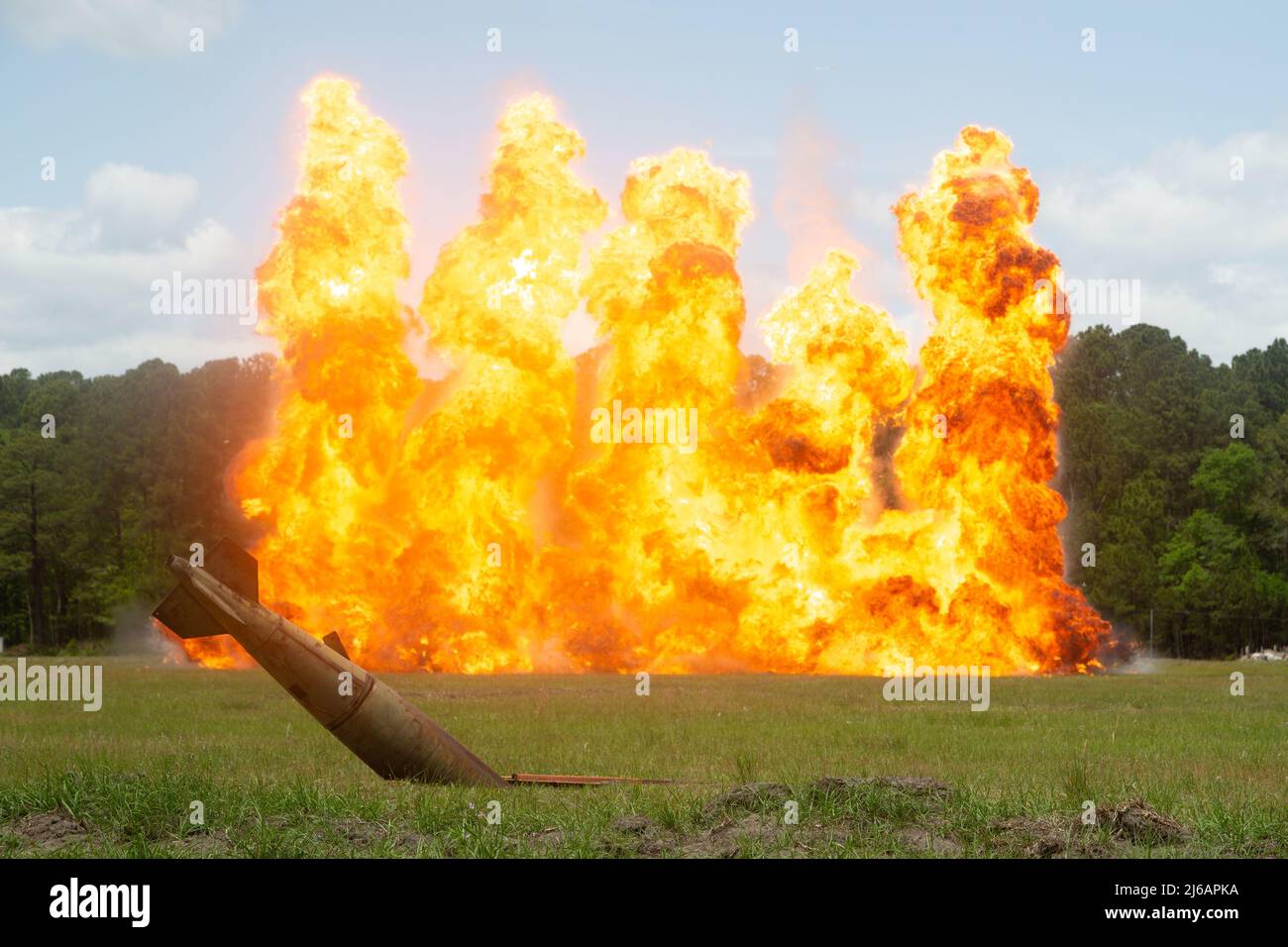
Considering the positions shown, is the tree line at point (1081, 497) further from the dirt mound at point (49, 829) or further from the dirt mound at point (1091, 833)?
the dirt mound at point (1091, 833)

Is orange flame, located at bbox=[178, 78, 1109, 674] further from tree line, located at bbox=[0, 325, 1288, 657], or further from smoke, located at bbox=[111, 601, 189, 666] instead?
smoke, located at bbox=[111, 601, 189, 666]

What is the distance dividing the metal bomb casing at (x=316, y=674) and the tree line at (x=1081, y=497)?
59.9 metres

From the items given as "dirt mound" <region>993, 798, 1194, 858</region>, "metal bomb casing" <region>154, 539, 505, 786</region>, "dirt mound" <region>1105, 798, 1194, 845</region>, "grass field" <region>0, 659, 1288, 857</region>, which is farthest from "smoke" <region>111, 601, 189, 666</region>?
"dirt mound" <region>1105, 798, 1194, 845</region>

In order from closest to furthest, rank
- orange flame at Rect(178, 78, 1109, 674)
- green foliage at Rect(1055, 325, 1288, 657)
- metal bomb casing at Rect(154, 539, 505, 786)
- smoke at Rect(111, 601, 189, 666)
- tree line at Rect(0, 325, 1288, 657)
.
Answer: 1. metal bomb casing at Rect(154, 539, 505, 786)
2. orange flame at Rect(178, 78, 1109, 674)
3. smoke at Rect(111, 601, 189, 666)
4. green foliage at Rect(1055, 325, 1288, 657)
5. tree line at Rect(0, 325, 1288, 657)

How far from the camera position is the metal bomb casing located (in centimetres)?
1714

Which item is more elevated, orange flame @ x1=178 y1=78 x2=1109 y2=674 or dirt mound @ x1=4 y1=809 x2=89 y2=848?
orange flame @ x1=178 y1=78 x2=1109 y2=674

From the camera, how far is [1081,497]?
89688mm

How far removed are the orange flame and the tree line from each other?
20.1 m

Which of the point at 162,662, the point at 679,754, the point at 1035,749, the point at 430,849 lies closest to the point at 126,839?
the point at 430,849

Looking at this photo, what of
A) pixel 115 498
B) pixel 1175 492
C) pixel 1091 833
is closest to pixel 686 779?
pixel 1091 833

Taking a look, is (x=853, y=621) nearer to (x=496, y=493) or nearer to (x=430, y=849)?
(x=496, y=493)

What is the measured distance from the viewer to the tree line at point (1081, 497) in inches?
3236

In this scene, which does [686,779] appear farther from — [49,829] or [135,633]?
[135,633]

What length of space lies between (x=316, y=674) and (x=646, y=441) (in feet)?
135
